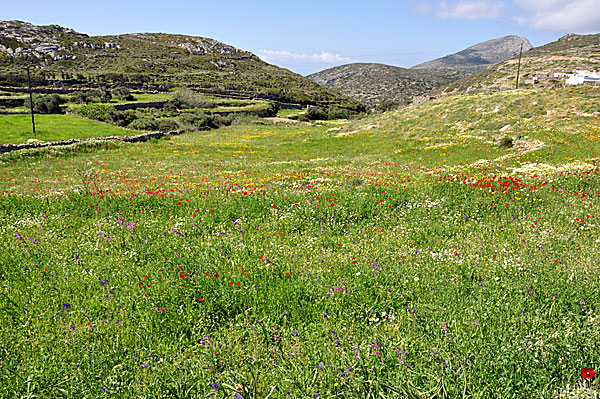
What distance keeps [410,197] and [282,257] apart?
5.90m

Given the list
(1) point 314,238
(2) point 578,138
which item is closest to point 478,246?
(1) point 314,238

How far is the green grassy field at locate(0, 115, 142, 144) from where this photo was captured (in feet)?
129

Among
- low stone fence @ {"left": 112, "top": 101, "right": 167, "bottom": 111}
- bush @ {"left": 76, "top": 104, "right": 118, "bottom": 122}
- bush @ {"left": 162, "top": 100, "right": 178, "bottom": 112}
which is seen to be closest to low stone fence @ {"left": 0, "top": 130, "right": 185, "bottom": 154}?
bush @ {"left": 76, "top": 104, "right": 118, "bottom": 122}

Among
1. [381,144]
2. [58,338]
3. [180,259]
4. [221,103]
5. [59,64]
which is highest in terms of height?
[59,64]

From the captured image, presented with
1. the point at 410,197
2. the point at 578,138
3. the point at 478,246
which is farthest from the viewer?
the point at 578,138

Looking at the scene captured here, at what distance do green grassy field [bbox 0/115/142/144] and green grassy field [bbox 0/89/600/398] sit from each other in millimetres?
36742

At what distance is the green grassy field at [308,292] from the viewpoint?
353 centimetres

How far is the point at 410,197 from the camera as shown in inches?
426

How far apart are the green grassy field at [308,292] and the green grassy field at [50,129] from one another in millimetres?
36742

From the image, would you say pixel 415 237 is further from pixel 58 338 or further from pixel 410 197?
pixel 58 338

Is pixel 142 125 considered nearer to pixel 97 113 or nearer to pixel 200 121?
pixel 97 113

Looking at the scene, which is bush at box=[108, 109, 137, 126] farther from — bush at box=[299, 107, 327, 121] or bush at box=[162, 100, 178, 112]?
bush at box=[299, 107, 327, 121]

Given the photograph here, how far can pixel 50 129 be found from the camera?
1711 inches

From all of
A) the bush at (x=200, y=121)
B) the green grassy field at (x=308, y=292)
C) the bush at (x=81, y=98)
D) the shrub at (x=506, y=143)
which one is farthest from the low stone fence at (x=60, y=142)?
the bush at (x=81, y=98)
